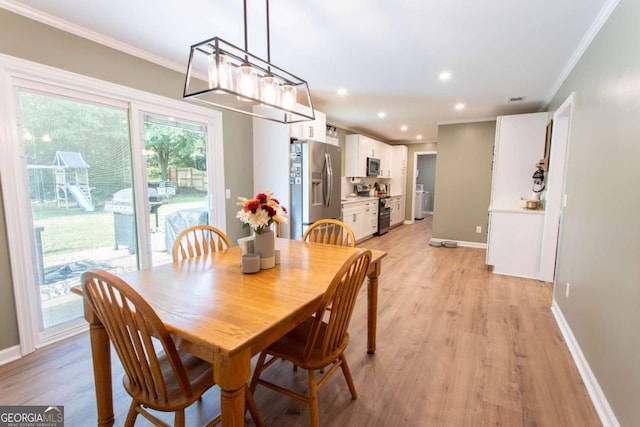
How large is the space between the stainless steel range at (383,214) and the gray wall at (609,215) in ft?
13.9

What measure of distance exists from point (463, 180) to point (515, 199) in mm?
1157

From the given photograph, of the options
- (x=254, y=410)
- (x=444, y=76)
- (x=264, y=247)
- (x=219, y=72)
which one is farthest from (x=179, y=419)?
(x=444, y=76)

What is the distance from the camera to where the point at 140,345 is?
1105mm

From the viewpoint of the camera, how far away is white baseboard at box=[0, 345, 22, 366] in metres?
2.09

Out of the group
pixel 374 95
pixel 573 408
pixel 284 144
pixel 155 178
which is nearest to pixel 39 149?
pixel 155 178

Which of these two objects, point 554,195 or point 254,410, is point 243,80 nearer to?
point 254,410

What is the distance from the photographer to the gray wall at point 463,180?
5488 millimetres

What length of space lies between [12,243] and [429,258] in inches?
194

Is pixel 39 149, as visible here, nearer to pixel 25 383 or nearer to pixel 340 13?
pixel 25 383

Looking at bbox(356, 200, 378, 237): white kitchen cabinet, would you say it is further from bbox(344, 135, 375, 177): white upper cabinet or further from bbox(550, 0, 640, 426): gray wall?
bbox(550, 0, 640, 426): gray wall

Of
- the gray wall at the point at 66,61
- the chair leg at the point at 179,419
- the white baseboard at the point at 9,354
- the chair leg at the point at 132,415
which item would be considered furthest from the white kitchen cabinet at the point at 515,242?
the white baseboard at the point at 9,354

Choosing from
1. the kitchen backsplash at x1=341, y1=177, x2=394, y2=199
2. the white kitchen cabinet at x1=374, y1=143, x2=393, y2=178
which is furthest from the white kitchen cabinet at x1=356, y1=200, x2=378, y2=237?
the white kitchen cabinet at x1=374, y1=143, x2=393, y2=178

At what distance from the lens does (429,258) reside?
16.3 ft

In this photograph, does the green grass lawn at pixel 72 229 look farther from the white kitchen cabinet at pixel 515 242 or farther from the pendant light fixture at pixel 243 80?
the white kitchen cabinet at pixel 515 242
